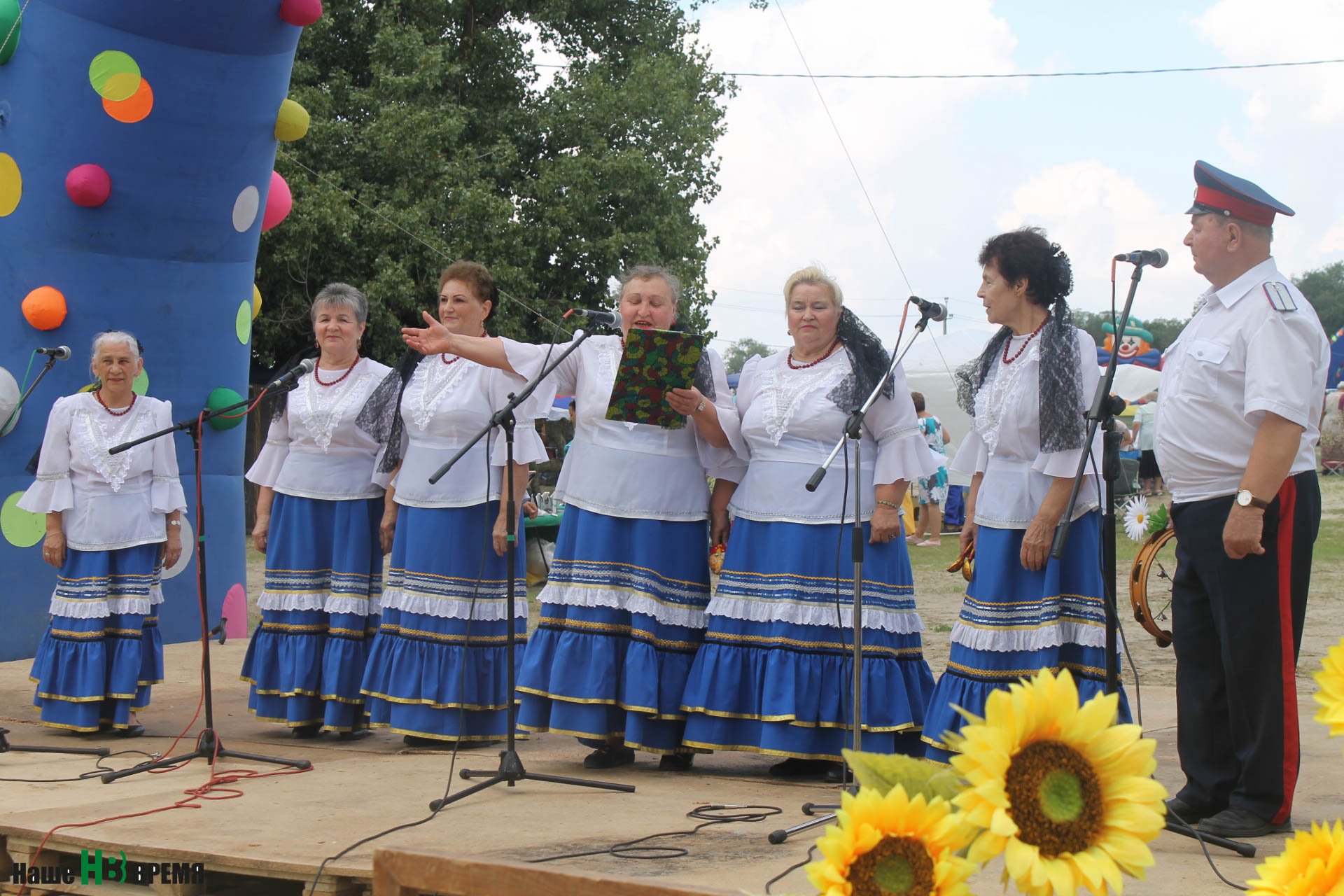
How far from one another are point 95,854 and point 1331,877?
365 cm

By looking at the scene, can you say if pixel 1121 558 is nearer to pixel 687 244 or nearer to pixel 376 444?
pixel 687 244

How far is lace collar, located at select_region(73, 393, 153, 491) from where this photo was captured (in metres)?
6.35

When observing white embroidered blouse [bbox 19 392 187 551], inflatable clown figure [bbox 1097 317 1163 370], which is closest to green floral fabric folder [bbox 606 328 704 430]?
white embroidered blouse [bbox 19 392 187 551]

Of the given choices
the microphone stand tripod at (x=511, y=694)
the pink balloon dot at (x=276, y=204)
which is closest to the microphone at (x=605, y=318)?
the microphone stand tripod at (x=511, y=694)

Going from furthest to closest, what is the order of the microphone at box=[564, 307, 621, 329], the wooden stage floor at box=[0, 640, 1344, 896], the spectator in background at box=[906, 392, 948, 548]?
1. the spectator in background at box=[906, 392, 948, 548]
2. the microphone at box=[564, 307, 621, 329]
3. the wooden stage floor at box=[0, 640, 1344, 896]

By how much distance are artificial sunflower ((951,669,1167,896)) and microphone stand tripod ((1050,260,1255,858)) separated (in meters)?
2.38

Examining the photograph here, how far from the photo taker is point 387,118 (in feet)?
57.1

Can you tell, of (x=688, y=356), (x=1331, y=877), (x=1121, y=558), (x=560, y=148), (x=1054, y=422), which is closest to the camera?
(x=1331, y=877)

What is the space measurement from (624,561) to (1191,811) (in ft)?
7.39

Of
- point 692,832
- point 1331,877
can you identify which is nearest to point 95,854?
point 692,832

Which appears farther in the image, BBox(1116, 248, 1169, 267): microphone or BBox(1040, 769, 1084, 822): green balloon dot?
BBox(1116, 248, 1169, 267): microphone

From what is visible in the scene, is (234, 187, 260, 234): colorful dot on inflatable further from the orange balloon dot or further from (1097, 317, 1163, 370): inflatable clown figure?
(1097, 317, 1163, 370): inflatable clown figure

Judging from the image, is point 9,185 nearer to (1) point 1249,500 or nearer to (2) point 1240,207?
(2) point 1240,207

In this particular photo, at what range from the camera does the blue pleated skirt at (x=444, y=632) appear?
5.66 m
